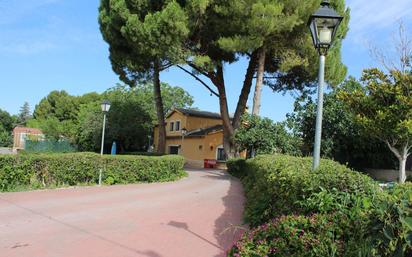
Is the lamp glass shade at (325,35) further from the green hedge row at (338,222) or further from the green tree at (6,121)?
the green tree at (6,121)

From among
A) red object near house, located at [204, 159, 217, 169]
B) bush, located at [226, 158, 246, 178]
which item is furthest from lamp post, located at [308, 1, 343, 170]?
red object near house, located at [204, 159, 217, 169]

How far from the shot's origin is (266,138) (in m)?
19.0

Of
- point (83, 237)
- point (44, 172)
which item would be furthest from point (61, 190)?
point (83, 237)

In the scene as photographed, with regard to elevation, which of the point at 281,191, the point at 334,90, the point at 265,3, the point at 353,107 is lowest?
the point at 281,191

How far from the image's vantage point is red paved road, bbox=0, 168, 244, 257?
593 cm

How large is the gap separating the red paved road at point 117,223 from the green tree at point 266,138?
6.66 metres

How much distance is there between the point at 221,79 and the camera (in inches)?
976

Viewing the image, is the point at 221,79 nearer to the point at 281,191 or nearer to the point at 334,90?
the point at 334,90

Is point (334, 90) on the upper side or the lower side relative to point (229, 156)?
upper

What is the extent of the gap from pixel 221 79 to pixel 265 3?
649 cm

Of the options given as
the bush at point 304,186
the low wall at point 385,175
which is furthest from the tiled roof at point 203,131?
the bush at point 304,186

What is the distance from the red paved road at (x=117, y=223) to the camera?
5.93 meters

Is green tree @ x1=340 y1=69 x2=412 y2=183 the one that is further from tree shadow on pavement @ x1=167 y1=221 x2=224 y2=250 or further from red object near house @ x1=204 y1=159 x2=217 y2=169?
red object near house @ x1=204 y1=159 x2=217 y2=169

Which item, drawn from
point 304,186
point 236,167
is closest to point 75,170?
point 236,167
